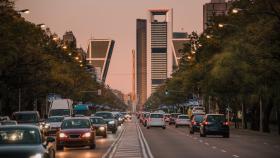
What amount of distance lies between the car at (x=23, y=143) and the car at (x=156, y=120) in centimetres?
6615

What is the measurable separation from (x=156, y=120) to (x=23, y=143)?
224 ft

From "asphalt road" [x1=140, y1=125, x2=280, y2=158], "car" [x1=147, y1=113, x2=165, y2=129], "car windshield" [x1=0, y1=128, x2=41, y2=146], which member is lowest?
"asphalt road" [x1=140, y1=125, x2=280, y2=158]

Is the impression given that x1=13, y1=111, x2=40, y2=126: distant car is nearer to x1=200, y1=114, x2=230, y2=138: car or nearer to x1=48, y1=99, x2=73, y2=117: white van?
x1=200, y1=114, x2=230, y2=138: car

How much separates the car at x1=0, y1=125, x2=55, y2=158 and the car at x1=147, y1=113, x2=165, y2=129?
217 ft

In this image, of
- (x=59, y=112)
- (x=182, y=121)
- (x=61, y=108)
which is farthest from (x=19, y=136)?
(x=182, y=121)

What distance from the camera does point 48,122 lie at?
201ft

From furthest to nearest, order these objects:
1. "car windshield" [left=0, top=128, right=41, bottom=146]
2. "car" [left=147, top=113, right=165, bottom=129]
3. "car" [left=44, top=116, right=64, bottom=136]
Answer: "car" [left=147, top=113, right=165, bottom=129], "car" [left=44, top=116, right=64, bottom=136], "car windshield" [left=0, top=128, right=41, bottom=146]

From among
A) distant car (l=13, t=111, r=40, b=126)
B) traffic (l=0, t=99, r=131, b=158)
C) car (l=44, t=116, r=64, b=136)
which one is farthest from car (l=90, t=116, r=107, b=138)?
distant car (l=13, t=111, r=40, b=126)

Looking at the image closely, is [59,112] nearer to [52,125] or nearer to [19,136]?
[52,125]

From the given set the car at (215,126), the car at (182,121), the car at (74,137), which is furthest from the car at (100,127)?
the car at (182,121)

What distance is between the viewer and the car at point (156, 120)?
283 ft

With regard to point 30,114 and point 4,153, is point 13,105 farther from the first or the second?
point 4,153

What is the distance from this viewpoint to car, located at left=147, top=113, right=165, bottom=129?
283 ft

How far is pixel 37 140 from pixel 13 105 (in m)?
74.2
